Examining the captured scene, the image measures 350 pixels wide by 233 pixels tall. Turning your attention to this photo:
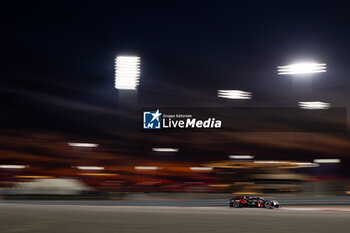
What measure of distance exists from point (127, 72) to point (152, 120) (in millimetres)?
3540

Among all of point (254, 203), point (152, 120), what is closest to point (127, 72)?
point (152, 120)

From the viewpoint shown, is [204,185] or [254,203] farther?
[204,185]

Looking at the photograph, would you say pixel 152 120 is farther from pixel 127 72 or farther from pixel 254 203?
pixel 254 203

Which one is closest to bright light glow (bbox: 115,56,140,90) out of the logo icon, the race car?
the logo icon

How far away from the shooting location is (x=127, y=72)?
989 inches

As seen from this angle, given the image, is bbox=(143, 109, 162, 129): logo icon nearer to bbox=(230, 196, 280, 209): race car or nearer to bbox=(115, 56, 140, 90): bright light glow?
bbox=(115, 56, 140, 90): bright light glow

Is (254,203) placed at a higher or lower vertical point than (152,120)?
lower

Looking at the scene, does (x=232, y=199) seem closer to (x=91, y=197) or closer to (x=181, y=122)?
(x=181, y=122)

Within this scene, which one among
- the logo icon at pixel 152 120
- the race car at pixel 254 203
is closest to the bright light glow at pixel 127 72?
the logo icon at pixel 152 120

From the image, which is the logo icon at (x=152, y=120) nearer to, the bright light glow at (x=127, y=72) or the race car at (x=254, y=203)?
the bright light glow at (x=127, y=72)

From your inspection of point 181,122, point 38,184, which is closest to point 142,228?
point 181,122

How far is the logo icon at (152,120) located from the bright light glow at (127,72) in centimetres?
192

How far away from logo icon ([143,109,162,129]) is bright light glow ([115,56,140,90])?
1924 millimetres

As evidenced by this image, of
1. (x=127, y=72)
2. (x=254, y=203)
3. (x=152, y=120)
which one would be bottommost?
(x=254, y=203)
